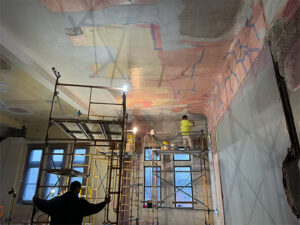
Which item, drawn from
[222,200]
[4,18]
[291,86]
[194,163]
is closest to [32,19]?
[4,18]

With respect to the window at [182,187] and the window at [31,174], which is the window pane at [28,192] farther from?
the window at [182,187]

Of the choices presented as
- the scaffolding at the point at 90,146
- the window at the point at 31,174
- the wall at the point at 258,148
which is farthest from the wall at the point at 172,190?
the window at the point at 31,174

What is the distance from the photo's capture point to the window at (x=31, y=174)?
28.9 ft

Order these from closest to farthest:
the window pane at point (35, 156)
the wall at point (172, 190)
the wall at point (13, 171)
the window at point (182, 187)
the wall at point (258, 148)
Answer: the wall at point (258, 148)
the wall at point (172, 190)
the window at point (182, 187)
the wall at point (13, 171)
the window pane at point (35, 156)

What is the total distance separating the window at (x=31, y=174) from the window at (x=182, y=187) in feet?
20.6

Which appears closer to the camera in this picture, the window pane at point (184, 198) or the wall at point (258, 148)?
the wall at point (258, 148)

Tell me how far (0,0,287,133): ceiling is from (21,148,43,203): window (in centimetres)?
419

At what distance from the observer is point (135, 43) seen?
409 centimetres

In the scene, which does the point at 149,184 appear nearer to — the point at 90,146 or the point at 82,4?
the point at 90,146

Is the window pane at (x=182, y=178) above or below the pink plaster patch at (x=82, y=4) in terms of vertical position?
below

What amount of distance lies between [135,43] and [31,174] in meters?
8.38

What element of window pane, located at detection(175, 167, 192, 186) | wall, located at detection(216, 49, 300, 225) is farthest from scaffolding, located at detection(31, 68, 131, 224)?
wall, located at detection(216, 49, 300, 225)

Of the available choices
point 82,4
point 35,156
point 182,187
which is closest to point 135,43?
point 82,4

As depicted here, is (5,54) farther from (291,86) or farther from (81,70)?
(291,86)
